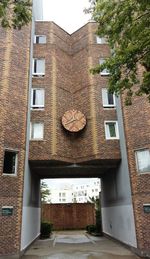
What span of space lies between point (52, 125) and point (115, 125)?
3.78 meters

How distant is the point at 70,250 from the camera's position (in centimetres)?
1340

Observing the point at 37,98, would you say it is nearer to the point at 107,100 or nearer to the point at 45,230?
the point at 107,100

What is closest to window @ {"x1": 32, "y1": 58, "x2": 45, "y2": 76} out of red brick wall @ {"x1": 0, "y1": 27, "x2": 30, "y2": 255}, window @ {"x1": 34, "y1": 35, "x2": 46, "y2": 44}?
red brick wall @ {"x1": 0, "y1": 27, "x2": 30, "y2": 255}

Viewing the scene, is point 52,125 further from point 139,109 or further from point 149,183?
point 149,183

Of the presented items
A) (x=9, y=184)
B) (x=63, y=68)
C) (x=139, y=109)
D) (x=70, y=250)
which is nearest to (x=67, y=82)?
(x=63, y=68)

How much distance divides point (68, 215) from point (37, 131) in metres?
14.2

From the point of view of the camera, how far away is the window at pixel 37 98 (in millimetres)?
15053

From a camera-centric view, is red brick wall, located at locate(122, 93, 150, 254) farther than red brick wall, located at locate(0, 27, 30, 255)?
Yes

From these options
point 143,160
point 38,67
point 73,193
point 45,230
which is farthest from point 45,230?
point 73,193

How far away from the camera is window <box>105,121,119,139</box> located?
1439 cm

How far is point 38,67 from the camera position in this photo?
54.1 ft

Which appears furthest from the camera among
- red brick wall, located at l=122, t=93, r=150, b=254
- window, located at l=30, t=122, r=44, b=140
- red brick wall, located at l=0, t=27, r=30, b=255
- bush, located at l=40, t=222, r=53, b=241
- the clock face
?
bush, located at l=40, t=222, r=53, b=241

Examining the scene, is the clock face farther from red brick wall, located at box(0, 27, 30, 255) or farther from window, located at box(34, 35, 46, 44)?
window, located at box(34, 35, 46, 44)

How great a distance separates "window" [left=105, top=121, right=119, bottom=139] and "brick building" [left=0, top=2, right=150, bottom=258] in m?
0.06
